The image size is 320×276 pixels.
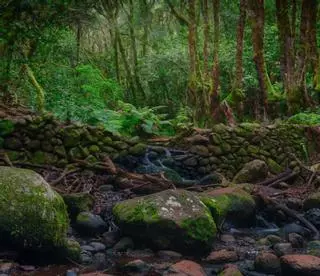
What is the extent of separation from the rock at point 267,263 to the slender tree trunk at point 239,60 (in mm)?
8838

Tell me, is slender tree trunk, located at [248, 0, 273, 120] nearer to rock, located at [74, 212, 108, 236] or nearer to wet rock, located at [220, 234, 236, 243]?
wet rock, located at [220, 234, 236, 243]

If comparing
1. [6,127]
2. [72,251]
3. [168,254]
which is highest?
[6,127]

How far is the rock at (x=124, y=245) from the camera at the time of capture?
5.86 meters

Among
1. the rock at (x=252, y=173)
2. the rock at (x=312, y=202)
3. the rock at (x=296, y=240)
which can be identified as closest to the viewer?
the rock at (x=296, y=240)

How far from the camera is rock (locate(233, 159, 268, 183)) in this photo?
9430 millimetres

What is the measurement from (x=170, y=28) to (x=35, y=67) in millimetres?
14576

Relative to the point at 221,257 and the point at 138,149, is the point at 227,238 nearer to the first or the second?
the point at 221,257

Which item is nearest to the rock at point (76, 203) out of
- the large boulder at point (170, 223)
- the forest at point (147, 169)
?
the forest at point (147, 169)

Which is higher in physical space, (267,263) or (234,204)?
(234,204)

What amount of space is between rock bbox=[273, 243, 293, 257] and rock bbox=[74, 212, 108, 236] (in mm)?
2093

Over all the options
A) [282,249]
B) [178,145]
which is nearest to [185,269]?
[282,249]

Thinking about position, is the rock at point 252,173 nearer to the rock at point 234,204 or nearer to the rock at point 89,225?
the rock at point 234,204

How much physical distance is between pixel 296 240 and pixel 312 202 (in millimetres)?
1583

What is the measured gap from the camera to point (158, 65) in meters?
21.1
